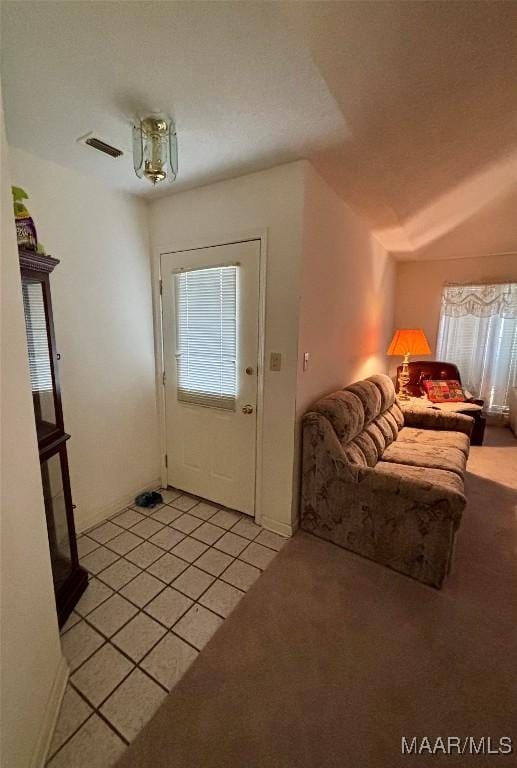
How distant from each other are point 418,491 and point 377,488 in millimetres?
218

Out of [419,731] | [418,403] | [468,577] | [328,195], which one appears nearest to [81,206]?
[328,195]

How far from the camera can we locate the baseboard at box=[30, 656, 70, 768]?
1005mm

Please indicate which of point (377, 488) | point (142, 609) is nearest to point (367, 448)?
point (377, 488)

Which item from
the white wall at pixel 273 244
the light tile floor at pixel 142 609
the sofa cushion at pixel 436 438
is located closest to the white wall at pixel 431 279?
the sofa cushion at pixel 436 438

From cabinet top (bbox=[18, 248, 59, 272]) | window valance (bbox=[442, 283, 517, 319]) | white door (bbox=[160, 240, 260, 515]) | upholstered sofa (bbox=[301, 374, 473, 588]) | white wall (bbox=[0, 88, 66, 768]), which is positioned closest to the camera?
white wall (bbox=[0, 88, 66, 768])

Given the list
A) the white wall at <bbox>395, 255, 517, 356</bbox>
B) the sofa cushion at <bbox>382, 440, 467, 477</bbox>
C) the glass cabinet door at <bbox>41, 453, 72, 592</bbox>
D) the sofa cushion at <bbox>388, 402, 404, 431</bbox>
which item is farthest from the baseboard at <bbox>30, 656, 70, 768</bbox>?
the white wall at <bbox>395, 255, 517, 356</bbox>

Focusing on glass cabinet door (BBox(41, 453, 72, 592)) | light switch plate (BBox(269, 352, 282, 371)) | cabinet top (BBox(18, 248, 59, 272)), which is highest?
cabinet top (BBox(18, 248, 59, 272))

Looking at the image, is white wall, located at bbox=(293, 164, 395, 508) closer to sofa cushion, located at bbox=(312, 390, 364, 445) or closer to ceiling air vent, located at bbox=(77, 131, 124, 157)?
sofa cushion, located at bbox=(312, 390, 364, 445)

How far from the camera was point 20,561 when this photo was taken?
0.99 meters

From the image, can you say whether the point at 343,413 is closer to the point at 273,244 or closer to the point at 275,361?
the point at 275,361

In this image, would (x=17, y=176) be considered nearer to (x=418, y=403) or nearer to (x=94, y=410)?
(x=94, y=410)

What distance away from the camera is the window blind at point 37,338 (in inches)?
56.5

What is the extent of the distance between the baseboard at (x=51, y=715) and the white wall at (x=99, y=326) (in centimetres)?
106

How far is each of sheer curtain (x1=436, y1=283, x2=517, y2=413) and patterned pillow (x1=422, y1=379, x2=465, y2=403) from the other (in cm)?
75
